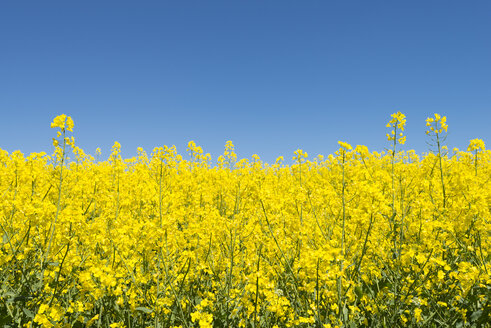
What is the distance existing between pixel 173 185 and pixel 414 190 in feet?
17.6

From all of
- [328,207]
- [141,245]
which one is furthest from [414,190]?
[141,245]

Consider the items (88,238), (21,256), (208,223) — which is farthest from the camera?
(208,223)

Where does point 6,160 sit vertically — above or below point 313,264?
above

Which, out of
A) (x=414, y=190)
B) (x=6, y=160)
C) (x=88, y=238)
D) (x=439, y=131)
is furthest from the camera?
(x=6, y=160)

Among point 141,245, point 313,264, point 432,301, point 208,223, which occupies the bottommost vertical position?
point 432,301

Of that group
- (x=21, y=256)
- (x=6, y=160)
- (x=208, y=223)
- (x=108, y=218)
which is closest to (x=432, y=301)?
(x=208, y=223)

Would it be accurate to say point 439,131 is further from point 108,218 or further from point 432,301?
point 108,218

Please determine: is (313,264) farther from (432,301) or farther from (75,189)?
(75,189)

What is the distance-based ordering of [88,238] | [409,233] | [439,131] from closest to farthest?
1. [88,238]
2. [409,233]
3. [439,131]

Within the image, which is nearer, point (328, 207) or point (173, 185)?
A: point (328, 207)

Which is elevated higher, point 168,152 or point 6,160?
point 6,160

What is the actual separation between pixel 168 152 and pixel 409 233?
3125mm

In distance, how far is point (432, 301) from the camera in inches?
132

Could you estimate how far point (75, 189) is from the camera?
5281mm
